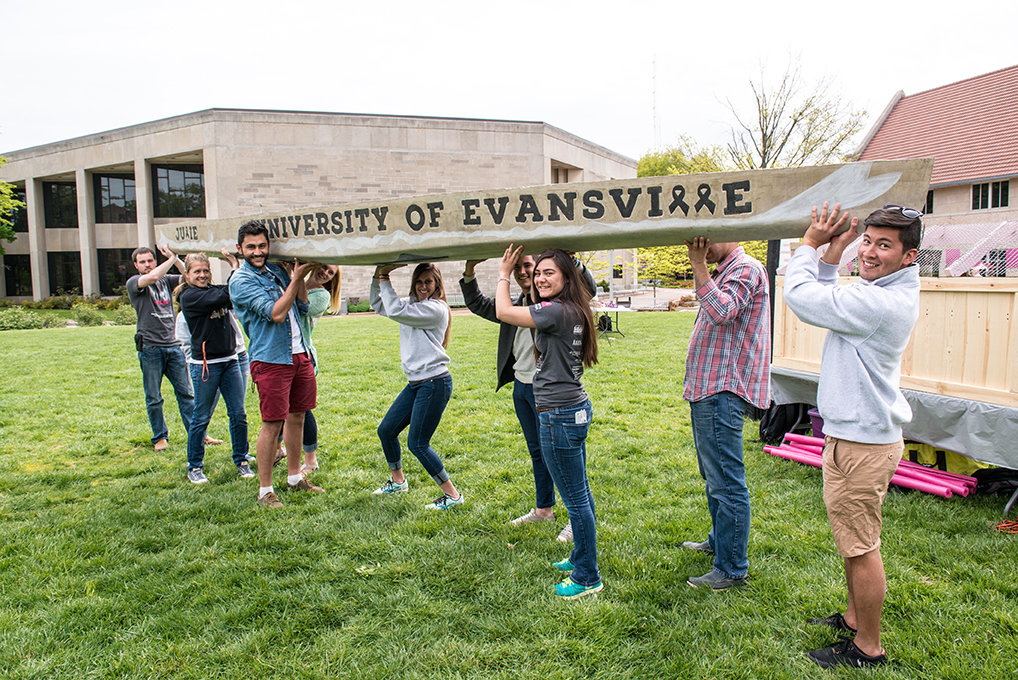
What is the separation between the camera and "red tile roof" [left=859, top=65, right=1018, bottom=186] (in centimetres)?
2469

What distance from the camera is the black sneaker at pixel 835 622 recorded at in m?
3.02

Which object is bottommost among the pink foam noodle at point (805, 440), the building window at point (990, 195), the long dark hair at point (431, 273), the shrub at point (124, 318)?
the pink foam noodle at point (805, 440)

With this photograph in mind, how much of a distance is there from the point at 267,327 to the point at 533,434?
7.39ft

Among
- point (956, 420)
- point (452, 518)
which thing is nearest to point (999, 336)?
point (956, 420)

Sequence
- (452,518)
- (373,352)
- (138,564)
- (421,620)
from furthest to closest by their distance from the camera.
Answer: (373,352) < (452,518) < (138,564) < (421,620)

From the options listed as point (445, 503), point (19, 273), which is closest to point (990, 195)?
point (445, 503)

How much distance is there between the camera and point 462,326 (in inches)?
748

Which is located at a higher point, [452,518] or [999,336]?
[999,336]

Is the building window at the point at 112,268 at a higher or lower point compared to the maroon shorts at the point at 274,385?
higher

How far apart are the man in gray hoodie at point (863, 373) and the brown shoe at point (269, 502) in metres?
3.84

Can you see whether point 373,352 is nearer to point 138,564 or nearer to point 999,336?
point 138,564

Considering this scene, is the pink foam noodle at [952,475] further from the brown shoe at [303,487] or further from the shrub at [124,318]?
the shrub at [124,318]

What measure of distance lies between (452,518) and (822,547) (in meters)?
2.52

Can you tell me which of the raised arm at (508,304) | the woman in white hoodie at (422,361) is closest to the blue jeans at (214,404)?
the woman in white hoodie at (422,361)
